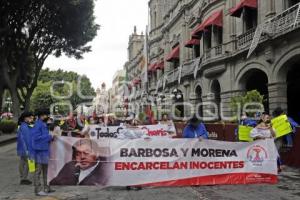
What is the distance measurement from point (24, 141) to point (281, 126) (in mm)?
7052

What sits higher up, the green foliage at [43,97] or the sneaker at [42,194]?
the green foliage at [43,97]

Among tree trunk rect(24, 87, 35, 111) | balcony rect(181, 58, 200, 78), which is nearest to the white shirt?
balcony rect(181, 58, 200, 78)

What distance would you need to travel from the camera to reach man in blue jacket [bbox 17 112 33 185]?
33.4ft

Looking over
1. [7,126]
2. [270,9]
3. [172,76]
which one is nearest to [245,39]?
[270,9]

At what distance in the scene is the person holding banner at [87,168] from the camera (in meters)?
10.2

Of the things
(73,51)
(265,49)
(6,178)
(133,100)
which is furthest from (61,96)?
(6,178)

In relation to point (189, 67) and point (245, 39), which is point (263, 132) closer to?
point (245, 39)

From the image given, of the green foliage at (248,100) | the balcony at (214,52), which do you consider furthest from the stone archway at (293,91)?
the balcony at (214,52)

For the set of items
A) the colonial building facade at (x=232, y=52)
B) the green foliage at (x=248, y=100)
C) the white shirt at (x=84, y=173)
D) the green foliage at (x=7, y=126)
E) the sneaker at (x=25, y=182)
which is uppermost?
the colonial building facade at (x=232, y=52)

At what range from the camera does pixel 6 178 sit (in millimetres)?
12125

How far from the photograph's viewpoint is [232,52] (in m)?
28.4

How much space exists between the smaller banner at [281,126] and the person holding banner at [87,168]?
17.3 feet

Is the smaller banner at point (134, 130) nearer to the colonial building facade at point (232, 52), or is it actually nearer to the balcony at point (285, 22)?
the balcony at point (285, 22)

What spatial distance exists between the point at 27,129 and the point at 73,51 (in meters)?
24.4
